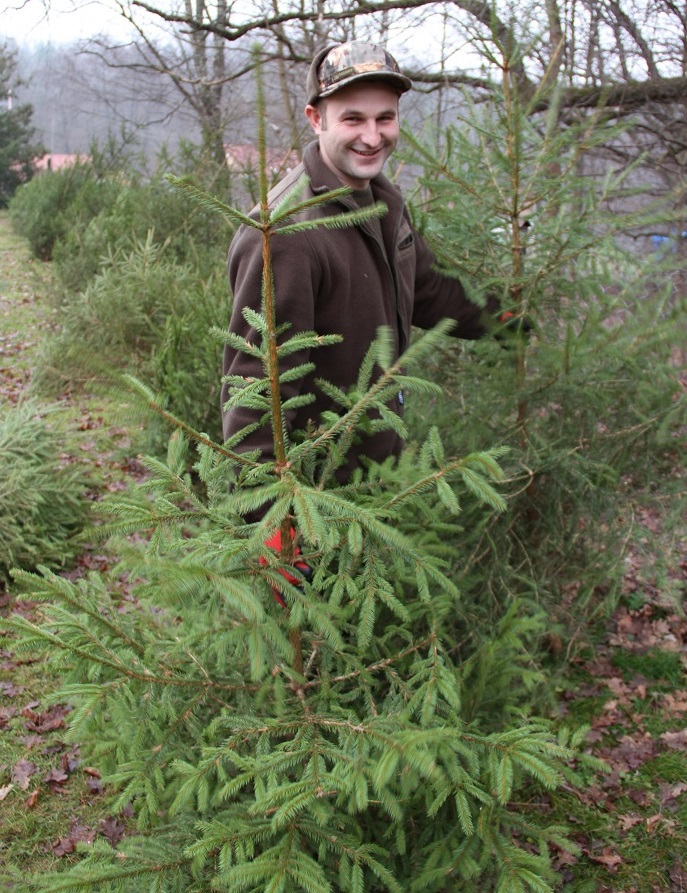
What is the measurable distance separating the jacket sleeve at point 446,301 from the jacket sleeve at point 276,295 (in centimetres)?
72

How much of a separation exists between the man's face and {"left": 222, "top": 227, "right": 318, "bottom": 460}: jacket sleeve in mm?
401

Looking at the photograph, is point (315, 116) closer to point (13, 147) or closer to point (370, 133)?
point (370, 133)

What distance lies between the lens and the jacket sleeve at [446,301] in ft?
10.4

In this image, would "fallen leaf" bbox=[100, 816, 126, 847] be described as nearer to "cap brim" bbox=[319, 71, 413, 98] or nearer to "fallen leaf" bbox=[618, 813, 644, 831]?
"fallen leaf" bbox=[618, 813, 644, 831]

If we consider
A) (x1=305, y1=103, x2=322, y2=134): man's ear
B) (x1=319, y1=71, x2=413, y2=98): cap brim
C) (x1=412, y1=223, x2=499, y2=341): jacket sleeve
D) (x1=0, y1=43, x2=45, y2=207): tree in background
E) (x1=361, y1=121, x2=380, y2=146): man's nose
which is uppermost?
(x1=0, y1=43, x2=45, y2=207): tree in background

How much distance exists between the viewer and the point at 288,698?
2170mm

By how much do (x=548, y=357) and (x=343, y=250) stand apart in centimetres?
90

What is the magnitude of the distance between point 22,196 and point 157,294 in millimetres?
10406

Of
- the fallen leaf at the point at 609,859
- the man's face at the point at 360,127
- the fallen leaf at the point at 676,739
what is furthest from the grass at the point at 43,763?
the fallen leaf at the point at 676,739

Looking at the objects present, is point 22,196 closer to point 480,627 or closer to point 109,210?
point 109,210

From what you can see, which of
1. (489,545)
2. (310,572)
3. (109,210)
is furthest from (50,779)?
(109,210)

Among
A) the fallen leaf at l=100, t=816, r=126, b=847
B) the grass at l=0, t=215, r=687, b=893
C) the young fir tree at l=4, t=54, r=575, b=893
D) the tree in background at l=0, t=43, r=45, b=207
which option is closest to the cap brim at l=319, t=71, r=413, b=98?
the young fir tree at l=4, t=54, r=575, b=893

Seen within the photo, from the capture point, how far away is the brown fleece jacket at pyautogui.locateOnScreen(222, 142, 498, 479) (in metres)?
2.46

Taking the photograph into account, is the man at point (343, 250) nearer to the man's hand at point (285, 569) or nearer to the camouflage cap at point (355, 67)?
the camouflage cap at point (355, 67)
